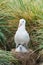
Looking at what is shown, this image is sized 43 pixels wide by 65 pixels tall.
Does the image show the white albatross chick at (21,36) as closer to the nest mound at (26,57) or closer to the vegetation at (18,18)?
the nest mound at (26,57)

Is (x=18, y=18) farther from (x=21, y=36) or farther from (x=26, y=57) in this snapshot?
(x=26, y=57)

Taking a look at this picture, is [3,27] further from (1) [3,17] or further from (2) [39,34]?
(2) [39,34]

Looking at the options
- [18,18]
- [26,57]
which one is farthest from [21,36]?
[18,18]

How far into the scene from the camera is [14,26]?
13.8ft

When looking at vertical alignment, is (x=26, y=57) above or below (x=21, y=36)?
below

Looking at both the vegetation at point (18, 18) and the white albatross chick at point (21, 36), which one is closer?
the white albatross chick at point (21, 36)

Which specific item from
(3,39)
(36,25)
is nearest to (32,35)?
(36,25)

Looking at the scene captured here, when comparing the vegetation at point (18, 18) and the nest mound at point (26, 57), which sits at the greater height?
the vegetation at point (18, 18)

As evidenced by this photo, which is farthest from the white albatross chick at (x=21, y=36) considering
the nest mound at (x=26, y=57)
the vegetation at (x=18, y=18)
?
the vegetation at (x=18, y=18)

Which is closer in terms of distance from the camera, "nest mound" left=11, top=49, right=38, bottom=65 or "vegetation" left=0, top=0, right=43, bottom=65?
"nest mound" left=11, top=49, right=38, bottom=65

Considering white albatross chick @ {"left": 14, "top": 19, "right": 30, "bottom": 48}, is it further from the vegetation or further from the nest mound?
the vegetation

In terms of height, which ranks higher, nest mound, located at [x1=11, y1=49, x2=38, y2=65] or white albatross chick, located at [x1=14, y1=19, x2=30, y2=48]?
white albatross chick, located at [x1=14, y1=19, x2=30, y2=48]

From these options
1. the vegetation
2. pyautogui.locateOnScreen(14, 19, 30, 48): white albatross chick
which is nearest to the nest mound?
pyautogui.locateOnScreen(14, 19, 30, 48): white albatross chick

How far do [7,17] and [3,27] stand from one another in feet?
0.76
